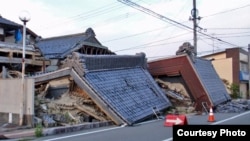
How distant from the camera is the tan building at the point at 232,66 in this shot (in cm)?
4731

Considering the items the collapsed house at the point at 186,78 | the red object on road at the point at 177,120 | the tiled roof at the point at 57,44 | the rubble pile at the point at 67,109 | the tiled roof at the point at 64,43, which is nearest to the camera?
the red object on road at the point at 177,120

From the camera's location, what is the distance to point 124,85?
1908cm

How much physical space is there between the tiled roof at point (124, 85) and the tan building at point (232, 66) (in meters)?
27.4

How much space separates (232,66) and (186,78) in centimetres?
2452

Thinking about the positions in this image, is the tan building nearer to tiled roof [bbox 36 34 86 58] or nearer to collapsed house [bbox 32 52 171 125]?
tiled roof [bbox 36 34 86 58]

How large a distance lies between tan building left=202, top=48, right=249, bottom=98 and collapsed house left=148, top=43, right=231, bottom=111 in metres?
21.0

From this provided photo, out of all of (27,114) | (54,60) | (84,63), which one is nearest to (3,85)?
(27,114)

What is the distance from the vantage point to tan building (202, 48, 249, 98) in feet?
155

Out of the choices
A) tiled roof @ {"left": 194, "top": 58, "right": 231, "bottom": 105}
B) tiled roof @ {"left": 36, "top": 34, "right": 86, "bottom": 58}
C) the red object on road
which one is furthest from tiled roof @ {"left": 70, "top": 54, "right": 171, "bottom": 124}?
tiled roof @ {"left": 36, "top": 34, "right": 86, "bottom": 58}

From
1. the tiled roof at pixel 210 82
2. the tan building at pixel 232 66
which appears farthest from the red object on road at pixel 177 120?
the tan building at pixel 232 66

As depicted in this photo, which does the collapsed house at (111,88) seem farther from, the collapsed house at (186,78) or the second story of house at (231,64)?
the second story of house at (231,64)

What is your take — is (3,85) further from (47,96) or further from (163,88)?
(163,88)

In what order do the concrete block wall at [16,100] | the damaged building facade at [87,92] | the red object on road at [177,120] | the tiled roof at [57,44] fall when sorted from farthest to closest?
the tiled roof at [57,44], the damaged building facade at [87,92], the concrete block wall at [16,100], the red object on road at [177,120]

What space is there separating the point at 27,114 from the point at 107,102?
3.68 meters
